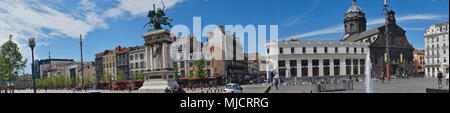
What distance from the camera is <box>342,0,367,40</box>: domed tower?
90.5m

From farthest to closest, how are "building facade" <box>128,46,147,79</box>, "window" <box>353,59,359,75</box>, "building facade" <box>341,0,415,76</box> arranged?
"building facade" <box>128,46,147,79</box>, "building facade" <box>341,0,415,76</box>, "window" <box>353,59,359,75</box>

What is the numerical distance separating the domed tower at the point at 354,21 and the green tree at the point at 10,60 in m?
89.5

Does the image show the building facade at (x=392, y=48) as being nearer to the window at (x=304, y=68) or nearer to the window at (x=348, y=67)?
the window at (x=348, y=67)

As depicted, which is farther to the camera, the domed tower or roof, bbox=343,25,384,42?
the domed tower

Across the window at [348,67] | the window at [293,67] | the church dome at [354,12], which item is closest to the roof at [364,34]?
the church dome at [354,12]

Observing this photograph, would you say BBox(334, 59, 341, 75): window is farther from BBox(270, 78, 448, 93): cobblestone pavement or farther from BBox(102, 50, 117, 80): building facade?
BBox(102, 50, 117, 80): building facade

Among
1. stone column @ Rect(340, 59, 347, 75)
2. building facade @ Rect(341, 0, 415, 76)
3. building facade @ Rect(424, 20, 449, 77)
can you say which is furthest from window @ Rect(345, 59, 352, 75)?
building facade @ Rect(424, 20, 449, 77)

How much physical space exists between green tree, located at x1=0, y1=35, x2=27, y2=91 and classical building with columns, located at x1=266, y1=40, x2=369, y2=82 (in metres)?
45.7

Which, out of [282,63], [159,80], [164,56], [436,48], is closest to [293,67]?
[282,63]

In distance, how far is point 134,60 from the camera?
80562 millimetres
